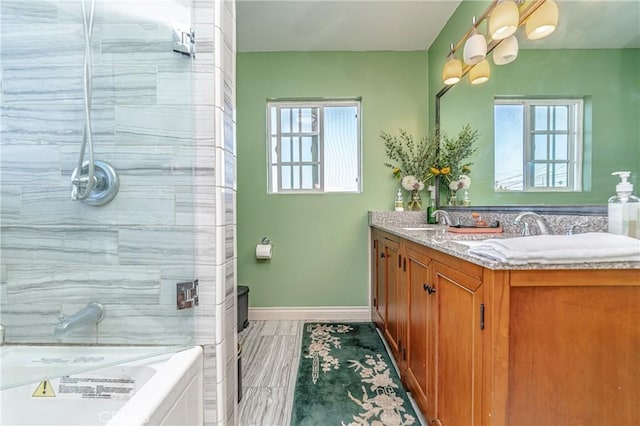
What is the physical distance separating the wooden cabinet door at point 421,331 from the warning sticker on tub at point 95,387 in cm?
116

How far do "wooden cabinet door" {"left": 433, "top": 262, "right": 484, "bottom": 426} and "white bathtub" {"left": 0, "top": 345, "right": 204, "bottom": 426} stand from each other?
0.91m

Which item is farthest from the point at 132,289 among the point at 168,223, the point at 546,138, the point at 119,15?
the point at 546,138

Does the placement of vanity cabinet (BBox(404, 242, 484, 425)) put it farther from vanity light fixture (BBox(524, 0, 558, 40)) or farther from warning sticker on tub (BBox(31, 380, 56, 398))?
warning sticker on tub (BBox(31, 380, 56, 398))

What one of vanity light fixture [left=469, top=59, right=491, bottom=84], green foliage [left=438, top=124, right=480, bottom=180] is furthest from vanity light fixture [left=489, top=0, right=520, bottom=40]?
green foliage [left=438, top=124, right=480, bottom=180]

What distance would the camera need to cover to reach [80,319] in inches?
44.0

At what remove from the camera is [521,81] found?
149 cm

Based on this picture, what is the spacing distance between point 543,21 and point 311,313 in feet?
8.40

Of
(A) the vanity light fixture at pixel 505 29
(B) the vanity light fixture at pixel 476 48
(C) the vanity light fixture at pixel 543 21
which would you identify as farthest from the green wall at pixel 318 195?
(C) the vanity light fixture at pixel 543 21

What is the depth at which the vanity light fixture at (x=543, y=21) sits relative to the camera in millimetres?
1279

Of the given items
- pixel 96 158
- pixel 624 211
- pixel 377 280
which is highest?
pixel 96 158

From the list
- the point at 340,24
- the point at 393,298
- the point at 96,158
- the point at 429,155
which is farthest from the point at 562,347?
the point at 340,24

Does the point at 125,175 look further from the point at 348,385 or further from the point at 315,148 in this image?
the point at 315,148

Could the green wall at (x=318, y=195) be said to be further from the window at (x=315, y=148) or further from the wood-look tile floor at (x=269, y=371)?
the wood-look tile floor at (x=269, y=371)

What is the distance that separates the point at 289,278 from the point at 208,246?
5.73 feet
